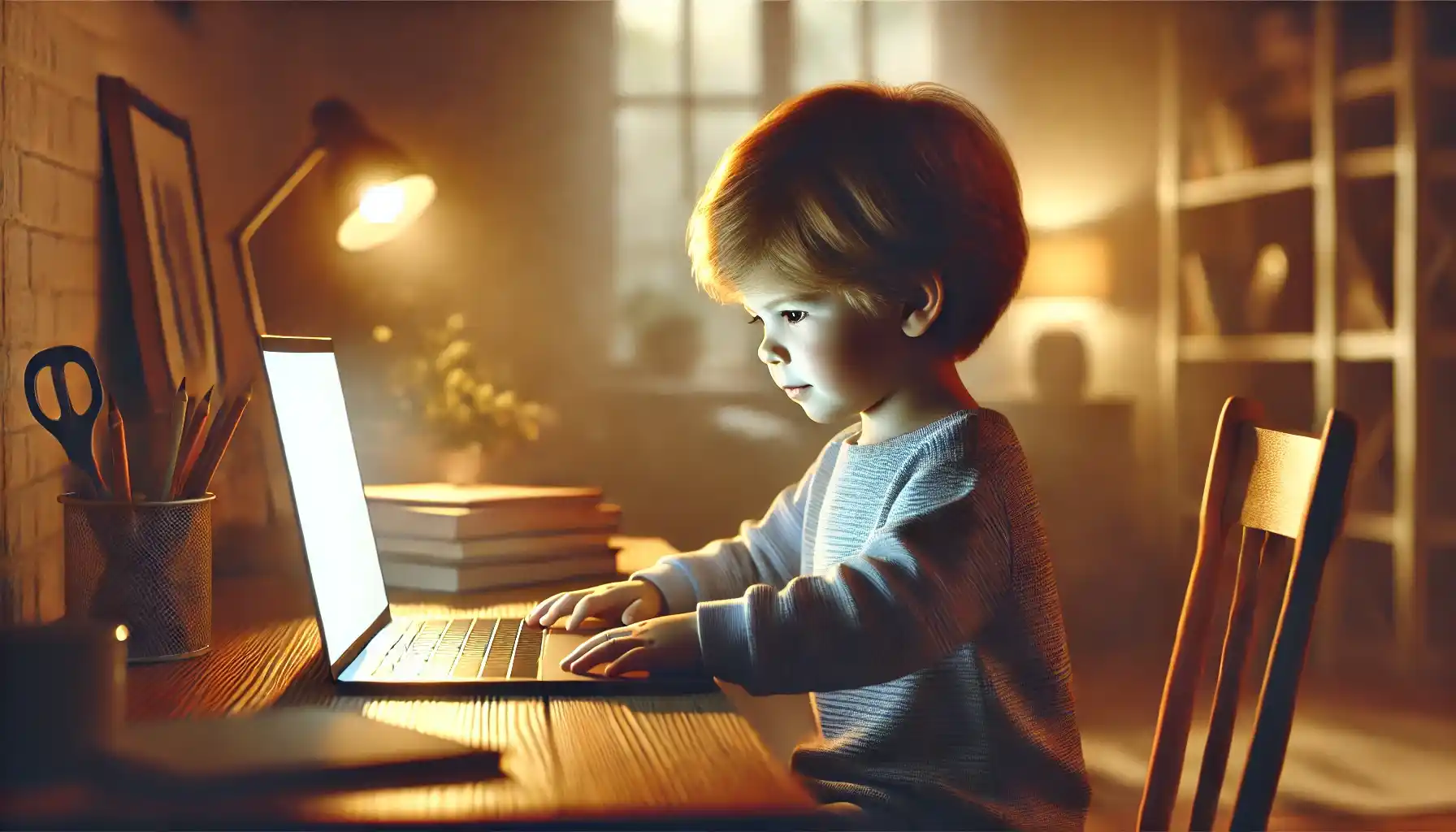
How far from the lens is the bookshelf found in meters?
3.06

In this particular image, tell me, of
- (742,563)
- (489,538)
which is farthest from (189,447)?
(742,563)

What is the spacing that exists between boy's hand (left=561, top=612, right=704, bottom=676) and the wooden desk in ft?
0.08

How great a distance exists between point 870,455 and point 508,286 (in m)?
2.25

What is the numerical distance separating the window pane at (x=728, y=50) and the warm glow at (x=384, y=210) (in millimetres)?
1785

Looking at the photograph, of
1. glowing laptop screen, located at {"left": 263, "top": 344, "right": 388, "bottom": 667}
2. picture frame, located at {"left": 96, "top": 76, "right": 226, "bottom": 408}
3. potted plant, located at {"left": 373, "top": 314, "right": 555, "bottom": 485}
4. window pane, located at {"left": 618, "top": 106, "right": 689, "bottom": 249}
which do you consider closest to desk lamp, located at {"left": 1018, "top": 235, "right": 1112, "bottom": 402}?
window pane, located at {"left": 618, "top": 106, "right": 689, "bottom": 249}

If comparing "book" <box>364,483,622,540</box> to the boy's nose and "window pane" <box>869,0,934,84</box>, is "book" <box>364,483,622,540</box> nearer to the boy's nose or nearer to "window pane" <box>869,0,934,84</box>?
Result: the boy's nose

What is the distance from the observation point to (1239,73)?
367cm

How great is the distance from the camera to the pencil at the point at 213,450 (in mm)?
916

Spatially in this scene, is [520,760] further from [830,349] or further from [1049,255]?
[1049,255]

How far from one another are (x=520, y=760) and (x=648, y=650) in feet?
0.60

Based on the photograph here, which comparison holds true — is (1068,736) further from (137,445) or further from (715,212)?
(137,445)

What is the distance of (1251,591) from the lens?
947 mm

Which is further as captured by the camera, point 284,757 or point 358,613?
point 358,613

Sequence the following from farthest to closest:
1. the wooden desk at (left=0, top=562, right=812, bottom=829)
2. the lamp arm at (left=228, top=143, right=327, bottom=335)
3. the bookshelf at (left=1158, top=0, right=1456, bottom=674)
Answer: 1. the bookshelf at (left=1158, top=0, right=1456, bottom=674)
2. the lamp arm at (left=228, top=143, right=327, bottom=335)
3. the wooden desk at (left=0, top=562, right=812, bottom=829)
